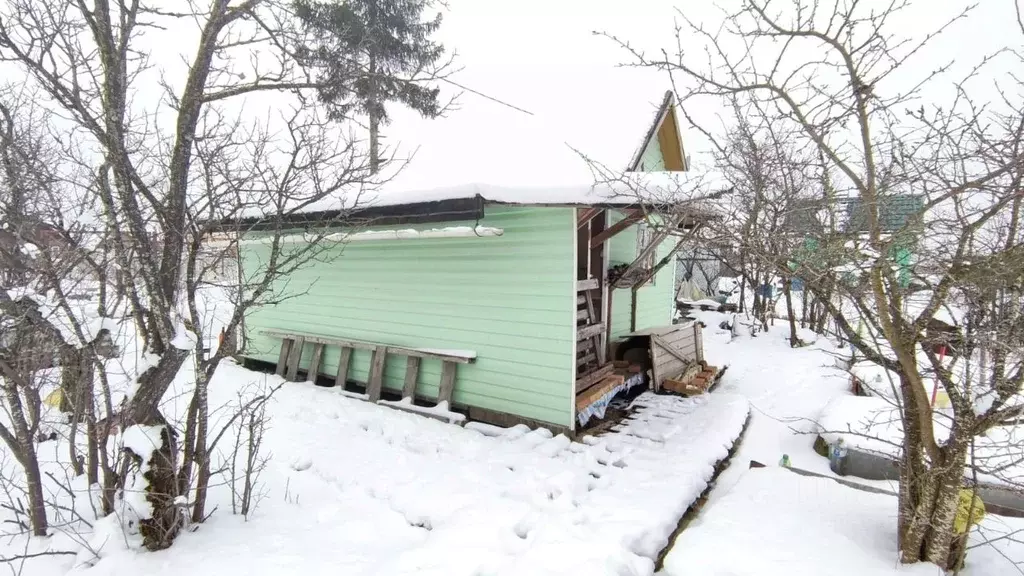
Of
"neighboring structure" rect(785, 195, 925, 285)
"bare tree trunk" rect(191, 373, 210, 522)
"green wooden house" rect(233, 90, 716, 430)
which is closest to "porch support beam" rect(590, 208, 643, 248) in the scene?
"green wooden house" rect(233, 90, 716, 430)

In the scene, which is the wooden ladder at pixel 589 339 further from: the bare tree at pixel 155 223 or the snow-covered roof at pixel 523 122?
the bare tree at pixel 155 223

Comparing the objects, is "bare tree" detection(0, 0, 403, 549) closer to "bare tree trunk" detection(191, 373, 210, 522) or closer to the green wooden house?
"bare tree trunk" detection(191, 373, 210, 522)

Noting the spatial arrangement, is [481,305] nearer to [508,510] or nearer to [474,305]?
[474,305]

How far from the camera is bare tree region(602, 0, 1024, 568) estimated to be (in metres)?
2.22

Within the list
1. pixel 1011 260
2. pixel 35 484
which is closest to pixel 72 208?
pixel 35 484

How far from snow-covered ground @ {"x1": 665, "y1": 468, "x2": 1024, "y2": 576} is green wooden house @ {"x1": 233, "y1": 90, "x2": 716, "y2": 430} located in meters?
2.16

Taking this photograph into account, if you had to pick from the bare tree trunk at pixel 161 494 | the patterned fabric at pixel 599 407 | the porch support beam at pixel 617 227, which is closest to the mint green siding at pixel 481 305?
the patterned fabric at pixel 599 407

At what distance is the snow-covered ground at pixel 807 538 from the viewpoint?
2.57 meters

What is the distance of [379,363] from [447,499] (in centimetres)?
302

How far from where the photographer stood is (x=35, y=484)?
2859mm

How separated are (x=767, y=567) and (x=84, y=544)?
380 centimetres

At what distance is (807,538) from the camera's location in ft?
9.30

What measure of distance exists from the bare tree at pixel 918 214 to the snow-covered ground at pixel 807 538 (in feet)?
0.72

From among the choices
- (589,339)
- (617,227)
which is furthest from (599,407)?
(617,227)
